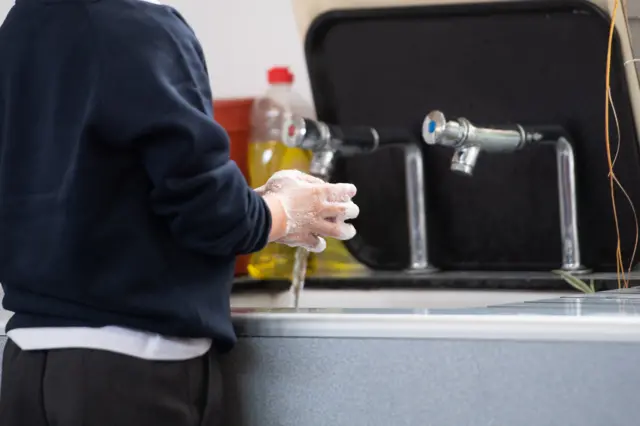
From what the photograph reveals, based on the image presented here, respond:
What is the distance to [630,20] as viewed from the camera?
1.34 metres

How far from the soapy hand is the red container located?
740 mm

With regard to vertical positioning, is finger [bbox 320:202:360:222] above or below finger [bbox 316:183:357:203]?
below

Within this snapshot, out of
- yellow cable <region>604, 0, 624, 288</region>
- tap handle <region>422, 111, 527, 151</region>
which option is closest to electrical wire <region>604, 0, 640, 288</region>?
yellow cable <region>604, 0, 624, 288</region>

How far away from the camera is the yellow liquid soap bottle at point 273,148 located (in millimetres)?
1688

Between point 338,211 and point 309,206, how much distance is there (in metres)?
0.04

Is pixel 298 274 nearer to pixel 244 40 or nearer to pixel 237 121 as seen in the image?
pixel 237 121

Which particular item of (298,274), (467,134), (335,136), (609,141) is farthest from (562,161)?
(298,274)

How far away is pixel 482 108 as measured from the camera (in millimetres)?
1489

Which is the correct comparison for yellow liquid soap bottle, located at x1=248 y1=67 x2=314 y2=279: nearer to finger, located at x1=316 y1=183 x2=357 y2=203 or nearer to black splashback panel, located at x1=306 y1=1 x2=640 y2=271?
black splashback panel, located at x1=306 y1=1 x2=640 y2=271

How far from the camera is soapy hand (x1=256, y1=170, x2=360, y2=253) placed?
96 centimetres

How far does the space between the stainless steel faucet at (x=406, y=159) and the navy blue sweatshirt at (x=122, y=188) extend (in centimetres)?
61

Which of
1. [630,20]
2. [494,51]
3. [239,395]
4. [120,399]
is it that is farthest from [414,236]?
[120,399]

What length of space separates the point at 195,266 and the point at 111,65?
191 mm

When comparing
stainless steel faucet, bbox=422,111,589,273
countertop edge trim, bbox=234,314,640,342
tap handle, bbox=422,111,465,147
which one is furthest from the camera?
stainless steel faucet, bbox=422,111,589,273
